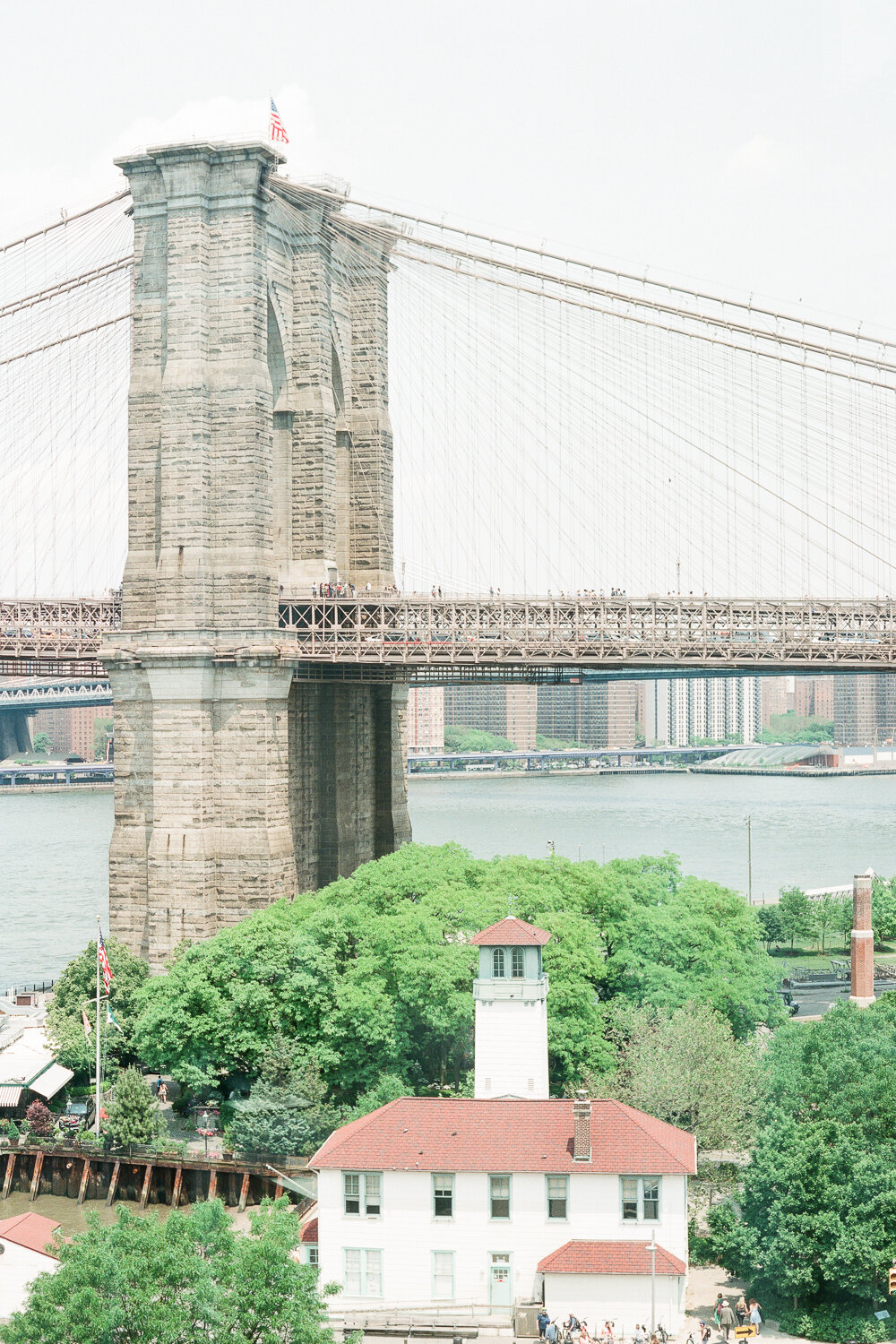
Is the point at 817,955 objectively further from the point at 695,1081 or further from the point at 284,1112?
the point at 284,1112

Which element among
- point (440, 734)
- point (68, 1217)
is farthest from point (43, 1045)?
point (440, 734)

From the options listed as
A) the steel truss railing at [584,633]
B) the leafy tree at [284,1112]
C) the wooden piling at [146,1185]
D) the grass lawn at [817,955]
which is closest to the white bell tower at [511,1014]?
the leafy tree at [284,1112]

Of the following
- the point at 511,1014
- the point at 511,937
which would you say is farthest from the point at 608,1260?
the point at 511,937

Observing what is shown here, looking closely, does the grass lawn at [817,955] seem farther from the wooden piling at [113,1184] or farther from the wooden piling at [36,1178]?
the wooden piling at [36,1178]

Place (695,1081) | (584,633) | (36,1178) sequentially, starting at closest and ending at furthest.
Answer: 1. (695,1081)
2. (36,1178)
3. (584,633)

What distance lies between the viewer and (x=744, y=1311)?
25.8m

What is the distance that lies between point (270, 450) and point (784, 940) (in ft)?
107

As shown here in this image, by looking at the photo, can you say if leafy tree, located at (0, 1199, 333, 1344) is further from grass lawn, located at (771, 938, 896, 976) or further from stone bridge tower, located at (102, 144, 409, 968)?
grass lawn, located at (771, 938, 896, 976)

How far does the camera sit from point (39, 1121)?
36938mm

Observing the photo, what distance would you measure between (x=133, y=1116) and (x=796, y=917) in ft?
119

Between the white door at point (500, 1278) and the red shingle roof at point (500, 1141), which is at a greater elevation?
the red shingle roof at point (500, 1141)

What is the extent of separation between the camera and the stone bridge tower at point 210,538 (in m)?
43.0

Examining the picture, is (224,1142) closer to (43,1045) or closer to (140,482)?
(43,1045)

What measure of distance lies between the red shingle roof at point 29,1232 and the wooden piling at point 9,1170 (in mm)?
8163
